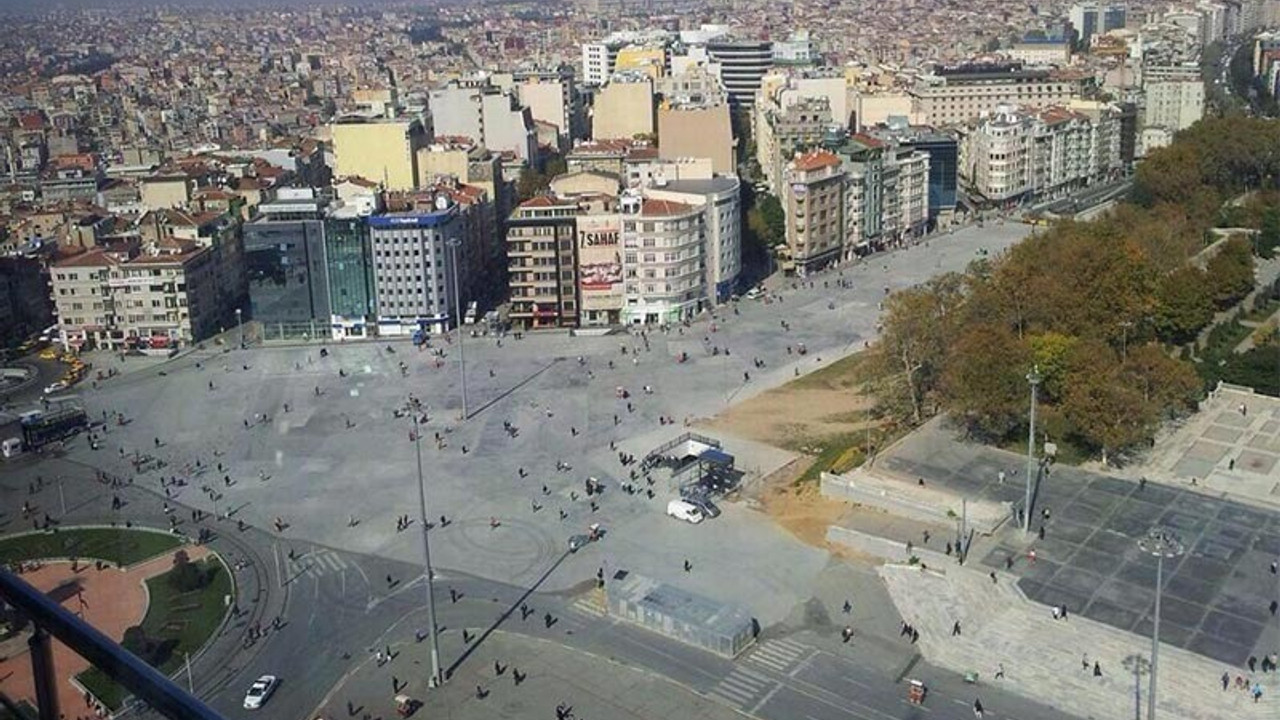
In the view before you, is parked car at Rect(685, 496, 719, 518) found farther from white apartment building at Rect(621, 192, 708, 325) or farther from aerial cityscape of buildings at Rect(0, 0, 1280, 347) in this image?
white apartment building at Rect(621, 192, 708, 325)

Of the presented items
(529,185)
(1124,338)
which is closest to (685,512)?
(1124,338)

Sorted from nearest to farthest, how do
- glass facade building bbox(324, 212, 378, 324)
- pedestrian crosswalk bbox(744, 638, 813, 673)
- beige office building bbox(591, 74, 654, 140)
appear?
1. pedestrian crosswalk bbox(744, 638, 813, 673)
2. glass facade building bbox(324, 212, 378, 324)
3. beige office building bbox(591, 74, 654, 140)

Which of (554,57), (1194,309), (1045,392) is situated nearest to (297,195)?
(1045,392)

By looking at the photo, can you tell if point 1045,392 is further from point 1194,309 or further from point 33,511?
point 33,511

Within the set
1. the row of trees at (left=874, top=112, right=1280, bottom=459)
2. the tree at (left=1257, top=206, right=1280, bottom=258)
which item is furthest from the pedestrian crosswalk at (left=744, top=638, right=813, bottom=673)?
the tree at (left=1257, top=206, right=1280, bottom=258)

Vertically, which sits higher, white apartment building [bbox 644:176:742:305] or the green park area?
white apartment building [bbox 644:176:742:305]

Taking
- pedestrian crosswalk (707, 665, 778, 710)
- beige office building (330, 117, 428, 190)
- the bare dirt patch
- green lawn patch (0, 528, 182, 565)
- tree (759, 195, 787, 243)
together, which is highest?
beige office building (330, 117, 428, 190)

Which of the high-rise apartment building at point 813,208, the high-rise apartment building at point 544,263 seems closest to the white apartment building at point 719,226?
the high-rise apartment building at point 813,208
